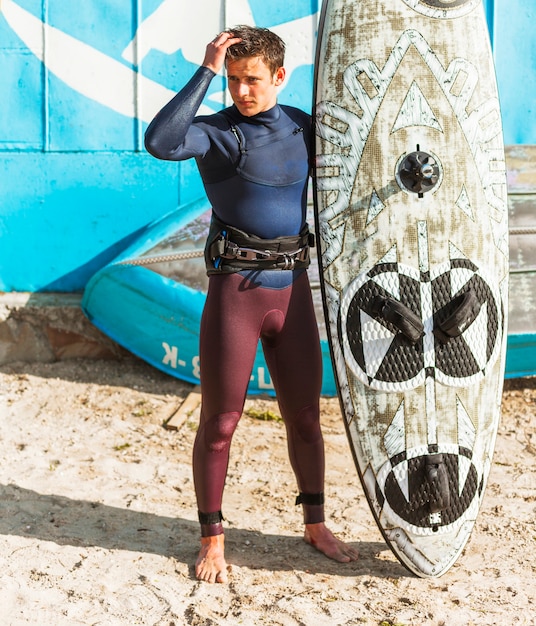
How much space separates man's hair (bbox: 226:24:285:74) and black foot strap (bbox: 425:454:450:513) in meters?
1.57

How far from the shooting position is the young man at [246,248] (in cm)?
315

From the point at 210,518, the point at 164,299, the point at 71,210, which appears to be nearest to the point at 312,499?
the point at 210,518

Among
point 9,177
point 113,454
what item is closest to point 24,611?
point 113,454

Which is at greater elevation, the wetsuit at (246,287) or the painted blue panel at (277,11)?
the painted blue panel at (277,11)

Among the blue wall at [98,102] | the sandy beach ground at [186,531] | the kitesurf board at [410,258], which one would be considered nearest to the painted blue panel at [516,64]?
the blue wall at [98,102]

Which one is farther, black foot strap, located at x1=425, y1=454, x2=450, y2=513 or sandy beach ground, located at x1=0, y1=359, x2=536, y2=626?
black foot strap, located at x1=425, y1=454, x2=450, y2=513

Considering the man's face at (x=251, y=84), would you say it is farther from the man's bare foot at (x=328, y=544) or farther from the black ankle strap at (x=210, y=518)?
the man's bare foot at (x=328, y=544)

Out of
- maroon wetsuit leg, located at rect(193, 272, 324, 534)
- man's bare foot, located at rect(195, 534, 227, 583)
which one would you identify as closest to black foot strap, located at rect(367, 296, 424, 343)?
maroon wetsuit leg, located at rect(193, 272, 324, 534)

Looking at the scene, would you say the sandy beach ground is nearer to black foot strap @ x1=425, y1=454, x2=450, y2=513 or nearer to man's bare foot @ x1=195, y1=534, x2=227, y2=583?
man's bare foot @ x1=195, y1=534, x2=227, y2=583

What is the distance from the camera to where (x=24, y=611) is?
315 centimetres

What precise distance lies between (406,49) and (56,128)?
317cm

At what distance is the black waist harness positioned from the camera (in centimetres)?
327

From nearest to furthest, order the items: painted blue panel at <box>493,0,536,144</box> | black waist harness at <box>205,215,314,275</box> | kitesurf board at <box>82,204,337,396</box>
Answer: black waist harness at <box>205,215,314,275</box> < kitesurf board at <box>82,204,337,396</box> < painted blue panel at <box>493,0,536,144</box>

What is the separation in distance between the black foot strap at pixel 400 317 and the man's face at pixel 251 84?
0.84m
